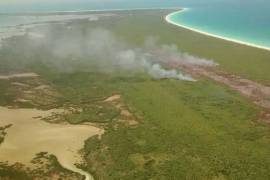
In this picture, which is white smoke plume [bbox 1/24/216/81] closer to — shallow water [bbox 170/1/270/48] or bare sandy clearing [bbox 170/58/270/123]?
bare sandy clearing [bbox 170/58/270/123]

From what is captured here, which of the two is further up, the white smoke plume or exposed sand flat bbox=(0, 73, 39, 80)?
exposed sand flat bbox=(0, 73, 39, 80)

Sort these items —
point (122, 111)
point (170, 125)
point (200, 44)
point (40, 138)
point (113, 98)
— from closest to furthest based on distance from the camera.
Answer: point (40, 138) → point (170, 125) → point (122, 111) → point (113, 98) → point (200, 44)

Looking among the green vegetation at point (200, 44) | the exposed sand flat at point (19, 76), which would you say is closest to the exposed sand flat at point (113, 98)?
the exposed sand flat at point (19, 76)

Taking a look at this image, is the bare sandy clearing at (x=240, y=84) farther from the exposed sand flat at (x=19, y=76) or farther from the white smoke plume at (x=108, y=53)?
the exposed sand flat at (x=19, y=76)

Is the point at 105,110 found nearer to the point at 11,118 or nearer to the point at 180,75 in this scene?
the point at 11,118

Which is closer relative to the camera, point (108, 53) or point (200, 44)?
point (108, 53)

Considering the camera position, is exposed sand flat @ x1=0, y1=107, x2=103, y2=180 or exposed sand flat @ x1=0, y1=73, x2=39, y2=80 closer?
exposed sand flat @ x1=0, y1=107, x2=103, y2=180

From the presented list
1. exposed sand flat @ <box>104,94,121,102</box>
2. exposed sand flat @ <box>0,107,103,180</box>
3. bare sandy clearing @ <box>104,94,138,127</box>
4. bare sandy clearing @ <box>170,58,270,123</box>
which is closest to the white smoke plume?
bare sandy clearing @ <box>170,58,270,123</box>

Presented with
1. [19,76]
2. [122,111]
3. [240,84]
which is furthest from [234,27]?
[122,111]

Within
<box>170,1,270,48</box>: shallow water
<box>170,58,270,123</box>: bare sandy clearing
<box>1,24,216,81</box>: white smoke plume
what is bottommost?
<box>170,1,270,48</box>: shallow water

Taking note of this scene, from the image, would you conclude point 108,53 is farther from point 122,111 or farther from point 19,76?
point 122,111
